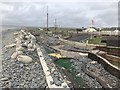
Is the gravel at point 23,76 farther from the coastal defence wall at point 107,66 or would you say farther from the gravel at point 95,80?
the coastal defence wall at point 107,66

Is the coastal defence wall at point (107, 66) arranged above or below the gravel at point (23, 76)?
below

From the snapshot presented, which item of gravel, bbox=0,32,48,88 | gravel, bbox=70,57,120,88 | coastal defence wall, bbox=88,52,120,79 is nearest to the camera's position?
gravel, bbox=0,32,48,88

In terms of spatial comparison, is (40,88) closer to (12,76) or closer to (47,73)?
(47,73)

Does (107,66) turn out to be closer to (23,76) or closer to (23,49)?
(23,49)

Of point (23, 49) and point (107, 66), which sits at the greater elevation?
point (23, 49)

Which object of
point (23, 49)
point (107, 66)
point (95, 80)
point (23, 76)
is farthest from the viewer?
point (23, 49)

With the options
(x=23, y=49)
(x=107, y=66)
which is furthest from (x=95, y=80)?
(x=23, y=49)

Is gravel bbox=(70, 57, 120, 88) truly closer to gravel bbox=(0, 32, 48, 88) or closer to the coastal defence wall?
the coastal defence wall

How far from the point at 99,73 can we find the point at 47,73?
7801 mm

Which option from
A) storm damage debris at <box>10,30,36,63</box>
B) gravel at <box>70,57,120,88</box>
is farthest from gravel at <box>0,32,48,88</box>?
gravel at <box>70,57,120,88</box>

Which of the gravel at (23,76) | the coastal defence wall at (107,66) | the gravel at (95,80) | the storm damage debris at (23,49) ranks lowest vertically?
the gravel at (95,80)

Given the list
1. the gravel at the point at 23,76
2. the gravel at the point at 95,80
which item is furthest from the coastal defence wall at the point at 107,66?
the gravel at the point at 23,76

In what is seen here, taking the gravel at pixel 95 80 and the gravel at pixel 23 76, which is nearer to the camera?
the gravel at pixel 23 76

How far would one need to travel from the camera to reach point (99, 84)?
49.5 ft
